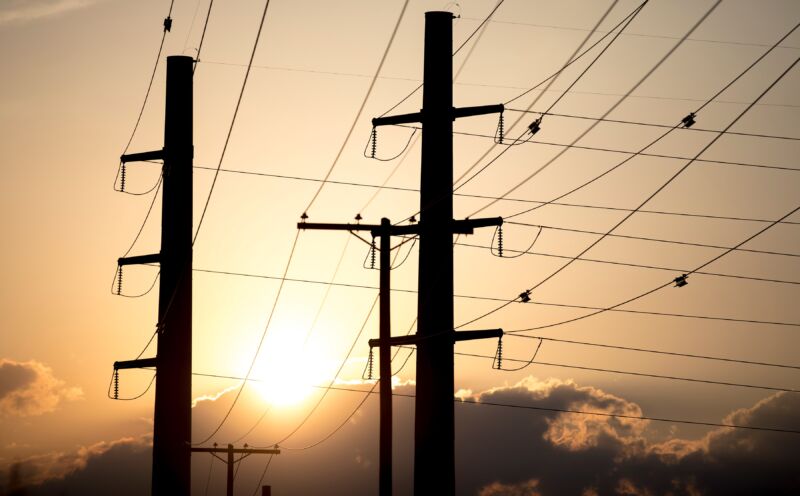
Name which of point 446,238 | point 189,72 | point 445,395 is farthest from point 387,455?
point 189,72

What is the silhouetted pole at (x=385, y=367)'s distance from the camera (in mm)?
26141

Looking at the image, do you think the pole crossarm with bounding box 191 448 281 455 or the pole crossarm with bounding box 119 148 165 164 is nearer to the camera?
the pole crossarm with bounding box 119 148 165 164

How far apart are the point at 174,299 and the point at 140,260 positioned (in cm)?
184

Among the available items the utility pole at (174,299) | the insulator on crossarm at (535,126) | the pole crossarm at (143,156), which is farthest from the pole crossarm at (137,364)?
the insulator on crossarm at (535,126)

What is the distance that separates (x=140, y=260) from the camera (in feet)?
101

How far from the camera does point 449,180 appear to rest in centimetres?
2589

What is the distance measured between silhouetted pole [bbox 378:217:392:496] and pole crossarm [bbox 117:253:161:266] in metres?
5.83

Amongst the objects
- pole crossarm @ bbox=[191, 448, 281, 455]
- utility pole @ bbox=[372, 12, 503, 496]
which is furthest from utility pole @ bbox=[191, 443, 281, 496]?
utility pole @ bbox=[372, 12, 503, 496]

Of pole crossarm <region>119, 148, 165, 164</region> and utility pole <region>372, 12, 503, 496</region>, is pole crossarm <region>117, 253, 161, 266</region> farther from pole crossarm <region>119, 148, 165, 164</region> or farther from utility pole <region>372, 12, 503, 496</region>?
utility pole <region>372, 12, 503, 496</region>

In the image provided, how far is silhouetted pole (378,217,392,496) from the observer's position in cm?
2614

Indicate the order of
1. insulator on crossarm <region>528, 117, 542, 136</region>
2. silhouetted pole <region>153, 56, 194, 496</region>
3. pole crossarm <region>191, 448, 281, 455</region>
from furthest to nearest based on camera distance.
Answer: pole crossarm <region>191, 448, 281, 455</region>
silhouetted pole <region>153, 56, 194, 496</region>
insulator on crossarm <region>528, 117, 542, 136</region>

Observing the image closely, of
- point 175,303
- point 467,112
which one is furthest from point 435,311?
point 175,303

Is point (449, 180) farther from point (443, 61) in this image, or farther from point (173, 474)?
point (173, 474)

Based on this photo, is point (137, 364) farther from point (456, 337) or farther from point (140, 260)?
point (456, 337)
